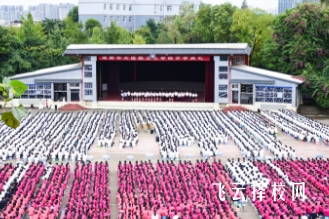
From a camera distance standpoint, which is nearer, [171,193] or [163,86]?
[171,193]

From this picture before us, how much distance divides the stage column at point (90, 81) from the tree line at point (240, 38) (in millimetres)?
8165

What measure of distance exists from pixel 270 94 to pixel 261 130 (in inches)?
325

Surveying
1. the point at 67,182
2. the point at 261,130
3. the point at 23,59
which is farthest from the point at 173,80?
the point at 67,182

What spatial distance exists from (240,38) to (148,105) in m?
17.7

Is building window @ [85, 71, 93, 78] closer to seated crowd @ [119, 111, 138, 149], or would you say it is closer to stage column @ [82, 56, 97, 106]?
stage column @ [82, 56, 97, 106]

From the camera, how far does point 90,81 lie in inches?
1330

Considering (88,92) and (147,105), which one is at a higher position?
(88,92)

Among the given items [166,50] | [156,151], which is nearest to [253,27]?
[166,50]

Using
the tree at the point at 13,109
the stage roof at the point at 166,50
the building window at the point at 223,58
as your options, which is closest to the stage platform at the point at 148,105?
the building window at the point at 223,58

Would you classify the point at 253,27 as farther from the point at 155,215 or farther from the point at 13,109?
the point at 13,109

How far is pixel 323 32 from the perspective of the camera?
3412cm

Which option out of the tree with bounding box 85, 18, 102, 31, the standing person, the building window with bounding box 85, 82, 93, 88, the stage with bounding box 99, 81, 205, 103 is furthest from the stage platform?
the tree with bounding box 85, 18, 102, 31

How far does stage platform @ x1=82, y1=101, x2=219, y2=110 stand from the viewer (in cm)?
3325

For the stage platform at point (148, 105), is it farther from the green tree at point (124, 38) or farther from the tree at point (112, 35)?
the tree at point (112, 35)
